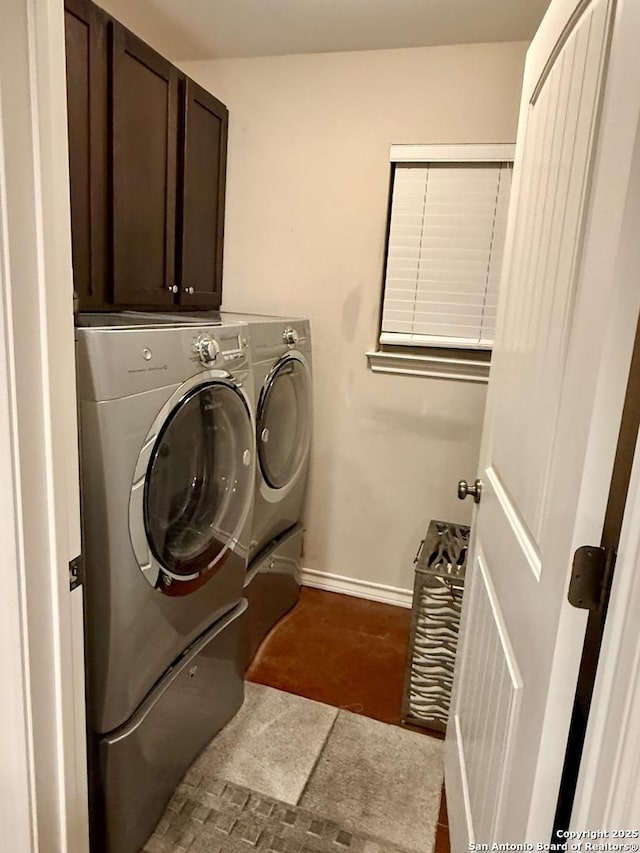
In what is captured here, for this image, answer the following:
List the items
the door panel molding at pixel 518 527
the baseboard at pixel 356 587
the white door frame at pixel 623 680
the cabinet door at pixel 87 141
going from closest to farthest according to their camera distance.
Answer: the white door frame at pixel 623 680 → the door panel molding at pixel 518 527 → the cabinet door at pixel 87 141 → the baseboard at pixel 356 587

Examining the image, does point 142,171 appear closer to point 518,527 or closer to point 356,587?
point 518,527

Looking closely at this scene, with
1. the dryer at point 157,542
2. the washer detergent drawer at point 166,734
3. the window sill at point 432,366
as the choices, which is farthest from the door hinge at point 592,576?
the window sill at point 432,366

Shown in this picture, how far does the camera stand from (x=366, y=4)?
1879 mm

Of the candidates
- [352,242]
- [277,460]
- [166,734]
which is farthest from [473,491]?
[352,242]

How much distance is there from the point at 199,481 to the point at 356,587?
1378 millimetres

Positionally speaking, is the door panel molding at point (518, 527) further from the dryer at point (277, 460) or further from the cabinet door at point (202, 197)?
the cabinet door at point (202, 197)

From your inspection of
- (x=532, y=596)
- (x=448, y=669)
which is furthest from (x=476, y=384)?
(x=532, y=596)

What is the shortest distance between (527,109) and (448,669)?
5.17ft

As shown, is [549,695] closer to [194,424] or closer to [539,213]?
→ [539,213]

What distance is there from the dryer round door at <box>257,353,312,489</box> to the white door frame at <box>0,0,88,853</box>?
1.04 metres

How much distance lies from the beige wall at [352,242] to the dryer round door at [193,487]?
96cm

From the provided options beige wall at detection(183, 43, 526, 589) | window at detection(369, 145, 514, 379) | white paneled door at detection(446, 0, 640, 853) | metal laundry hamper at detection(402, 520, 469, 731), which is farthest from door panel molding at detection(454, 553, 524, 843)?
window at detection(369, 145, 514, 379)

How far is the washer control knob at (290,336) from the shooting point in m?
2.06

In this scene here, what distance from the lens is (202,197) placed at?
227 centimetres
